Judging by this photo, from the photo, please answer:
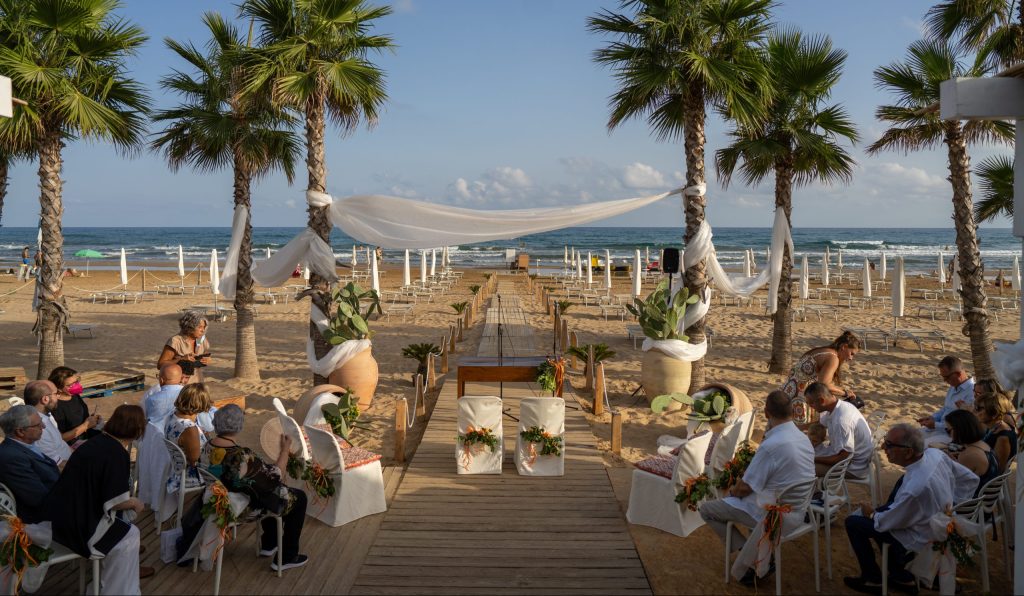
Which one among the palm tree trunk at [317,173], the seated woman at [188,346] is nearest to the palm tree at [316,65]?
the palm tree trunk at [317,173]

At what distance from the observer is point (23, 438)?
14.2 ft

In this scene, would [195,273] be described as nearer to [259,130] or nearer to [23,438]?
[259,130]

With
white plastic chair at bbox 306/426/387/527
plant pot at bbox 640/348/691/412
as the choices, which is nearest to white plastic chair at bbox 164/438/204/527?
white plastic chair at bbox 306/426/387/527

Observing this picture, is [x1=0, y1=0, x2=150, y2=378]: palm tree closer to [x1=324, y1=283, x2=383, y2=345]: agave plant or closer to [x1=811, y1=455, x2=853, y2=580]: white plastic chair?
[x1=324, y1=283, x2=383, y2=345]: agave plant

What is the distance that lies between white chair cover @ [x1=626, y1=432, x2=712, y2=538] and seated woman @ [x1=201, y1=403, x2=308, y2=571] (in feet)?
8.54

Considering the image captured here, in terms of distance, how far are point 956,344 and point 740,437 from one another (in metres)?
12.3

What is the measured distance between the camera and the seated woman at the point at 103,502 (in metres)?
3.99

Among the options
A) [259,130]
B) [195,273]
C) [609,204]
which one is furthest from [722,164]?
[195,273]

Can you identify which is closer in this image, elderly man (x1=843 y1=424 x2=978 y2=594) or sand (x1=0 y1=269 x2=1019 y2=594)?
elderly man (x1=843 y1=424 x2=978 y2=594)

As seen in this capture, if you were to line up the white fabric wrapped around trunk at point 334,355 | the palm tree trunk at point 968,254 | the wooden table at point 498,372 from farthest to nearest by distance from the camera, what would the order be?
the palm tree trunk at point 968,254, the white fabric wrapped around trunk at point 334,355, the wooden table at point 498,372

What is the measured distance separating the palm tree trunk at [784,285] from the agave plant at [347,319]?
6589mm

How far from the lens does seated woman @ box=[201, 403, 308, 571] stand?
15.2ft

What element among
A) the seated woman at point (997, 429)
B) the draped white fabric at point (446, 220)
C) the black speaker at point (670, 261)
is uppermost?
the draped white fabric at point (446, 220)

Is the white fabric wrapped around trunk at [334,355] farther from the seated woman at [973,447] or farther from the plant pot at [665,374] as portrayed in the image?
the seated woman at [973,447]
